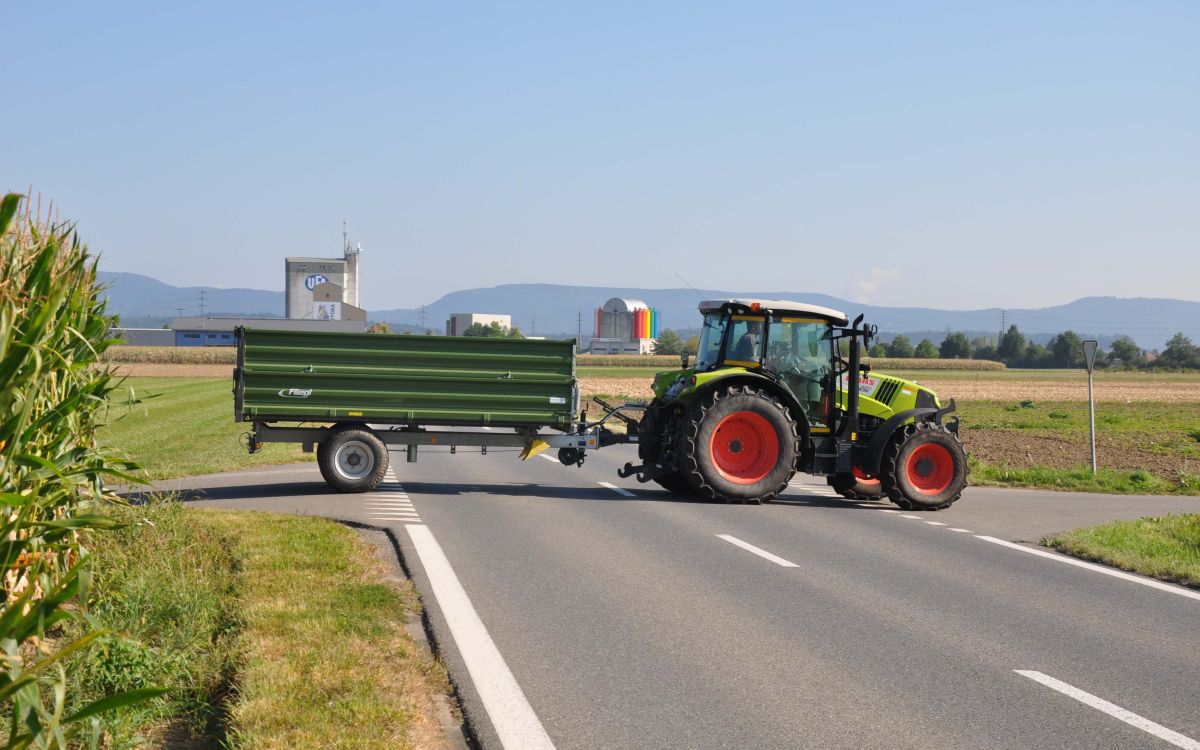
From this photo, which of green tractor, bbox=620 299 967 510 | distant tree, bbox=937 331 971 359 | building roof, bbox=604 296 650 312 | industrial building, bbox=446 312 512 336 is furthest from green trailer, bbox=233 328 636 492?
industrial building, bbox=446 312 512 336

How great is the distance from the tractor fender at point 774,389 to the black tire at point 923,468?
1087mm

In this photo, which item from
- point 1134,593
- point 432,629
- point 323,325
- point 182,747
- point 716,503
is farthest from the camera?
point 323,325

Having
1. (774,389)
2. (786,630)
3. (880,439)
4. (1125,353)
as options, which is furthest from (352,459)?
(1125,353)

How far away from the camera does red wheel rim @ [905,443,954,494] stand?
1559cm

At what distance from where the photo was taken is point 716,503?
1566 centimetres

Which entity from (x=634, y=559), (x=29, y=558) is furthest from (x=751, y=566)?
(x=29, y=558)

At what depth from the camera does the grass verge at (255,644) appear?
5.63 meters

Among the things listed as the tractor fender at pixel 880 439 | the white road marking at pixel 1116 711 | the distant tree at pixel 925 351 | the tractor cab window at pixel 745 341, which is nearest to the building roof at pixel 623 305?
the distant tree at pixel 925 351

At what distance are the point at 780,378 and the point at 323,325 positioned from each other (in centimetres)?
11151

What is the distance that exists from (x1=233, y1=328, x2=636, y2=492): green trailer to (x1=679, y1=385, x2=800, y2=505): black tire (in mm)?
1387

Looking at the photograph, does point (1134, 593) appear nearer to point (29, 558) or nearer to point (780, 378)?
point (780, 378)

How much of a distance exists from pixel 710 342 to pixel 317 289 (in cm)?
13192

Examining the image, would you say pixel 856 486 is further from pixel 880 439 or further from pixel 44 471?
pixel 44 471

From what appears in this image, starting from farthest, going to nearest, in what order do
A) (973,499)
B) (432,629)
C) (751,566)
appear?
(973,499)
(751,566)
(432,629)
